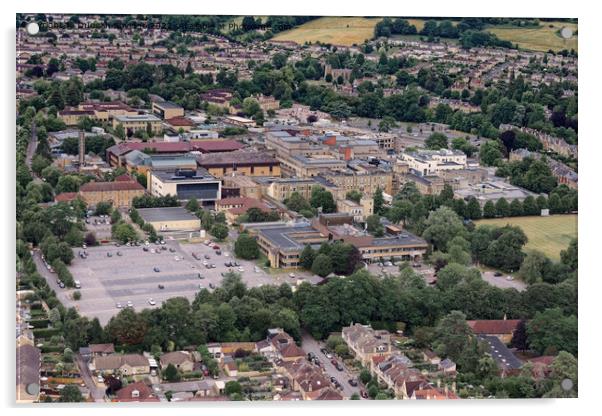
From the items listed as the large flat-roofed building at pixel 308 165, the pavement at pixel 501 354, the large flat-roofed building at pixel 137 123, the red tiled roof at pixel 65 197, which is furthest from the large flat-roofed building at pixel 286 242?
the large flat-roofed building at pixel 137 123

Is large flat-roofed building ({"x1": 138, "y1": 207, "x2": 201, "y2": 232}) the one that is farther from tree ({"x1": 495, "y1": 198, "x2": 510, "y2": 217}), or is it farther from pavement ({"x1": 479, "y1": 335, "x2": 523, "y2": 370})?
pavement ({"x1": 479, "y1": 335, "x2": 523, "y2": 370})

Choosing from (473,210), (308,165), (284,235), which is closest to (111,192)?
(284,235)

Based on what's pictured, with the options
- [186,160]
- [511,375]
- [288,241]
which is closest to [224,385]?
[511,375]

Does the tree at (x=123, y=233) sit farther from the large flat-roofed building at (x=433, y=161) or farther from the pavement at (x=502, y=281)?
the large flat-roofed building at (x=433, y=161)

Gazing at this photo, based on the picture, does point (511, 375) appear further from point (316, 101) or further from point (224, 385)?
point (316, 101)

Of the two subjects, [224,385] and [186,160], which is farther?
[186,160]

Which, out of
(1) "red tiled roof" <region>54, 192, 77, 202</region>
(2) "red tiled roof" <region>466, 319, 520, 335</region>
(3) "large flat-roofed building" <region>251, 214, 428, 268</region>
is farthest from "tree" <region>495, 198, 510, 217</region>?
(2) "red tiled roof" <region>466, 319, 520, 335</region>
